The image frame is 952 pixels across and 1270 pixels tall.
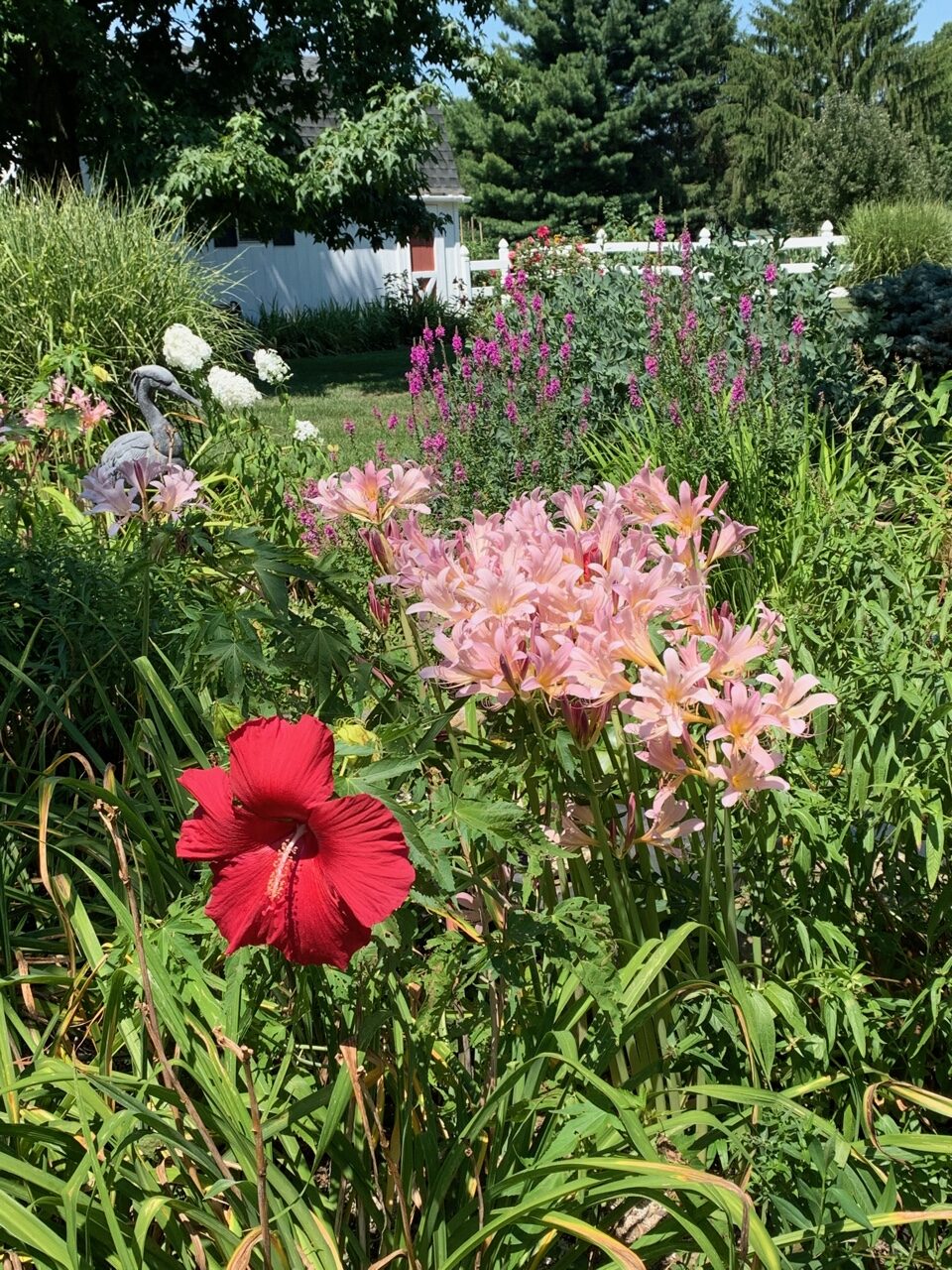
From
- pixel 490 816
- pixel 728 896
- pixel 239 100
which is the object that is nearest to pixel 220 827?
pixel 490 816

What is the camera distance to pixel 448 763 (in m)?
1.84

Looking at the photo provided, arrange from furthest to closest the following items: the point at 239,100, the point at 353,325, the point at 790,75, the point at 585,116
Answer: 1. the point at 790,75
2. the point at 585,116
3. the point at 353,325
4. the point at 239,100

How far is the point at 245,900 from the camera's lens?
1024 millimetres

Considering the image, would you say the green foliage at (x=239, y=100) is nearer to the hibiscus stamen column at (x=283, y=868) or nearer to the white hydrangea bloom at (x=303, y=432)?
the white hydrangea bloom at (x=303, y=432)

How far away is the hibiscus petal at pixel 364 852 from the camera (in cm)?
100

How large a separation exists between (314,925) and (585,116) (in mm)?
43742

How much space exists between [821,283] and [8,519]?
4398 mm

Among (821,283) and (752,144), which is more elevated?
(752,144)

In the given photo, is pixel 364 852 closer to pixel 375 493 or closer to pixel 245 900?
A: pixel 245 900

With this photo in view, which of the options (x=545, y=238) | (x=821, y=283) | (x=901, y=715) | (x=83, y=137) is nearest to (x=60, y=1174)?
(x=901, y=715)

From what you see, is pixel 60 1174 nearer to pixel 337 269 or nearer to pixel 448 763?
pixel 448 763

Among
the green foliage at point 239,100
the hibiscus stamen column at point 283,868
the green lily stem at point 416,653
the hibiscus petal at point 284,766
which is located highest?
the green foliage at point 239,100

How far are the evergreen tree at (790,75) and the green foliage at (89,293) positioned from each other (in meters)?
42.1

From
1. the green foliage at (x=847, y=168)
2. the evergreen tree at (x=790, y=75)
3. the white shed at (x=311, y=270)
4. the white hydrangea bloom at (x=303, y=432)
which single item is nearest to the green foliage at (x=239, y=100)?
the white shed at (x=311, y=270)
